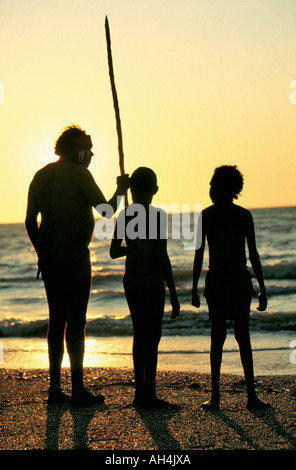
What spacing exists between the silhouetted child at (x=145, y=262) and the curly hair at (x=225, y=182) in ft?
1.38

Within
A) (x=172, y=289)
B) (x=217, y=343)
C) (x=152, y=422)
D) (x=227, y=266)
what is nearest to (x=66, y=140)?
(x=172, y=289)

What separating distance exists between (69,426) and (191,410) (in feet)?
3.00

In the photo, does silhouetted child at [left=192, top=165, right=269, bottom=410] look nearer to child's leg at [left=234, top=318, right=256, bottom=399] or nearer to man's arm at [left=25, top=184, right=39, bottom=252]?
child's leg at [left=234, top=318, right=256, bottom=399]

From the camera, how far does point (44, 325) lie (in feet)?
35.8

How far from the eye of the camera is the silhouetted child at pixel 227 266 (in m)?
4.22

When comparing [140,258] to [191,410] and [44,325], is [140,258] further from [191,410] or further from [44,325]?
[44,325]

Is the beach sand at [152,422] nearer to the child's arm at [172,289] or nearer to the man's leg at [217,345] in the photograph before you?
the man's leg at [217,345]

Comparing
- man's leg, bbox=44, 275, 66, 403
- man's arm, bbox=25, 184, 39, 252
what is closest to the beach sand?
man's leg, bbox=44, 275, 66, 403

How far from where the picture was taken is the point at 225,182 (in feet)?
14.0

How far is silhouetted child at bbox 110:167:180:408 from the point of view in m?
4.24

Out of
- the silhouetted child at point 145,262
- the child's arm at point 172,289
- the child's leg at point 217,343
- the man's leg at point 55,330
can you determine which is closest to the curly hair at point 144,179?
the silhouetted child at point 145,262

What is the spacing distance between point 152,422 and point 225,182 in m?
1.73
